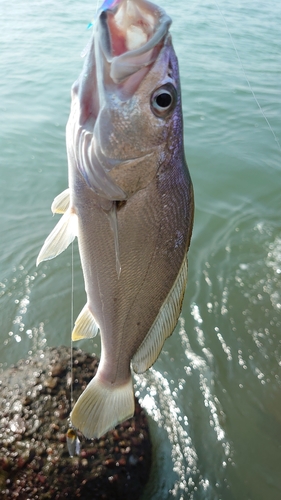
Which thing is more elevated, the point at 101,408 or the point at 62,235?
the point at 62,235

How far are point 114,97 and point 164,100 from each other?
0.18m

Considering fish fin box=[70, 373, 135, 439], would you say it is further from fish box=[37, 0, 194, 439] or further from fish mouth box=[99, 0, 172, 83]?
fish mouth box=[99, 0, 172, 83]

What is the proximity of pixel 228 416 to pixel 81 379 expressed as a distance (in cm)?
144

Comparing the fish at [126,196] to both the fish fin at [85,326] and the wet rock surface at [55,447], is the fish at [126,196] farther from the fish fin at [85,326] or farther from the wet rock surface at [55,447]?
the wet rock surface at [55,447]

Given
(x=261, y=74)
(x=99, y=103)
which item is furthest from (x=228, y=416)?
(x=261, y=74)

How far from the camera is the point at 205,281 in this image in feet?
16.4

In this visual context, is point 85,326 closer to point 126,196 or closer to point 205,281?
point 126,196

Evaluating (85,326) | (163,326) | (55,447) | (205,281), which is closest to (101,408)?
(85,326)

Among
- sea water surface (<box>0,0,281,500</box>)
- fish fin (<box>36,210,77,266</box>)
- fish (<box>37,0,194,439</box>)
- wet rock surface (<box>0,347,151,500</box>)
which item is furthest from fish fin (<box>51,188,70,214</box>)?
sea water surface (<box>0,0,281,500</box>)

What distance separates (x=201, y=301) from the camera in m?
4.72

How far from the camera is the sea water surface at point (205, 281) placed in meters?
3.43

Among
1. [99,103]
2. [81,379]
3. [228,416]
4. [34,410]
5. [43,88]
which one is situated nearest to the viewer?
[99,103]

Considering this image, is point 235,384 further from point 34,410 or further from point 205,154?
point 205,154

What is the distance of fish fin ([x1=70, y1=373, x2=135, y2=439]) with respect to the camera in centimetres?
211
